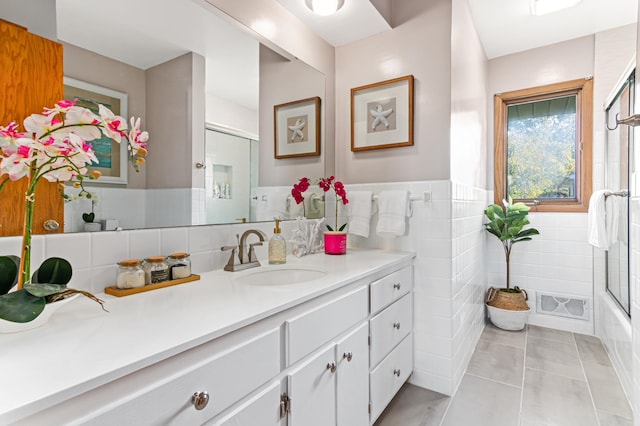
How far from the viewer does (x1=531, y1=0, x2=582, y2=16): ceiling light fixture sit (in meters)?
2.14

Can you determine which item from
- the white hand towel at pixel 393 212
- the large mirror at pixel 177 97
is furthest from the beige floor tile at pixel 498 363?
the large mirror at pixel 177 97

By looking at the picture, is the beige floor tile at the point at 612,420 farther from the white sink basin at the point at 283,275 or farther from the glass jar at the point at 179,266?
the glass jar at the point at 179,266

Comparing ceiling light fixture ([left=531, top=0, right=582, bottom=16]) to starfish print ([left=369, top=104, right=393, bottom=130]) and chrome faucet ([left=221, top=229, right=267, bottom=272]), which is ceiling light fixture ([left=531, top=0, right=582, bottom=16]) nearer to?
starfish print ([left=369, top=104, right=393, bottom=130])

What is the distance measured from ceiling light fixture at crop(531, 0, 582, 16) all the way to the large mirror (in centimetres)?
190

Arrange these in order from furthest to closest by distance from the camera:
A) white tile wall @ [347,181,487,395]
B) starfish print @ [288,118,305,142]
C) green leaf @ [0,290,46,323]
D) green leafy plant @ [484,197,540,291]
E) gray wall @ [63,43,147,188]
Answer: green leafy plant @ [484,197,540,291]
starfish print @ [288,118,305,142]
white tile wall @ [347,181,487,395]
gray wall @ [63,43,147,188]
green leaf @ [0,290,46,323]

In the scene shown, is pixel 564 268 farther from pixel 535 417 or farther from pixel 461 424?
pixel 461 424

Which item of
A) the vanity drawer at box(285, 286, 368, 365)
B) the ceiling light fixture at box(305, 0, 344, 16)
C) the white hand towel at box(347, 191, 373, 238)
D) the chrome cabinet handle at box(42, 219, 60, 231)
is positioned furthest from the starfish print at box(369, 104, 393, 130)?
the chrome cabinet handle at box(42, 219, 60, 231)

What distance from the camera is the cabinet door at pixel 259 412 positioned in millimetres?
785

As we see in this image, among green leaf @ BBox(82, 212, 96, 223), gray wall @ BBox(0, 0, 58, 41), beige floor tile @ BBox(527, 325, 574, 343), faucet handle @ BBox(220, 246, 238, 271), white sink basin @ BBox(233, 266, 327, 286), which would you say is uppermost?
gray wall @ BBox(0, 0, 58, 41)

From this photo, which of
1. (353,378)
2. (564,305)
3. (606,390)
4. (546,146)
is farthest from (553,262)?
(353,378)

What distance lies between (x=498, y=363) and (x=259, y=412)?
6.79 feet

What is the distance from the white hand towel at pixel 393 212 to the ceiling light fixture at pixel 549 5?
1646 millimetres

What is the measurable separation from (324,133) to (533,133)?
7.11 ft

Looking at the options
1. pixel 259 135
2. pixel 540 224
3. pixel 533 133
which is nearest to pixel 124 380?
pixel 259 135
